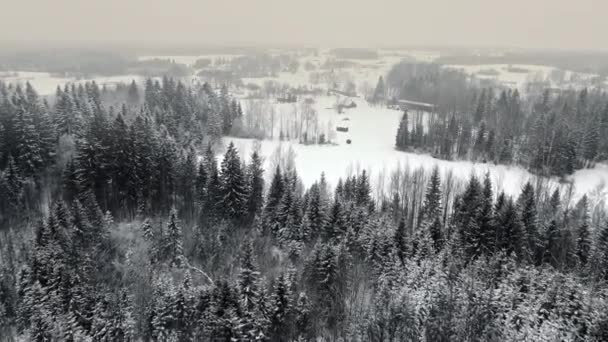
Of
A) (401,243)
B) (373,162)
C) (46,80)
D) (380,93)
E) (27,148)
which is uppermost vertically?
(46,80)

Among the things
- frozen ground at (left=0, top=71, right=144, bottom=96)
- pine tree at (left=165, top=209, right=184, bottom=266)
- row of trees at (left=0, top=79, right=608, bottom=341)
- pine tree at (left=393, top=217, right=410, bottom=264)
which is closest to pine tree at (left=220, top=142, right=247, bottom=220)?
row of trees at (left=0, top=79, right=608, bottom=341)

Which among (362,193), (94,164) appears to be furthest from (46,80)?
(362,193)

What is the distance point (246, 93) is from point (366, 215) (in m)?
125

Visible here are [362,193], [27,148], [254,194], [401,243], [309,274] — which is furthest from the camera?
[362,193]

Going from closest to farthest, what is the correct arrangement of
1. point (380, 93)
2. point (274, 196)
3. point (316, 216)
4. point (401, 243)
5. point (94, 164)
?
point (401, 243), point (316, 216), point (94, 164), point (274, 196), point (380, 93)

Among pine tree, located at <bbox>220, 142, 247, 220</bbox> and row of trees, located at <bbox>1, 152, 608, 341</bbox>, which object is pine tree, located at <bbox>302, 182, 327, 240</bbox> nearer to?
row of trees, located at <bbox>1, 152, 608, 341</bbox>

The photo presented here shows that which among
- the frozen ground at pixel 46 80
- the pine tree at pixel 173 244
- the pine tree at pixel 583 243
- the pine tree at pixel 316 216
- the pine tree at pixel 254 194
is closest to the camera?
the pine tree at pixel 583 243

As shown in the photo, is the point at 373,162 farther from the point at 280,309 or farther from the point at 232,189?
the point at 280,309

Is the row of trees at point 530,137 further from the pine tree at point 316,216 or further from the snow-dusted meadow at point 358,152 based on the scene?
the pine tree at point 316,216

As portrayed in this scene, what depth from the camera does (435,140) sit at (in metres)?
91.2

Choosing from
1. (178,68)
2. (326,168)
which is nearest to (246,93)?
(178,68)

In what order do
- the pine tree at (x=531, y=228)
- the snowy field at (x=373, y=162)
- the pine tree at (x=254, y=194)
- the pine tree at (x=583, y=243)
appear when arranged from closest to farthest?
1. the pine tree at (x=583, y=243)
2. the pine tree at (x=531, y=228)
3. the pine tree at (x=254, y=194)
4. the snowy field at (x=373, y=162)

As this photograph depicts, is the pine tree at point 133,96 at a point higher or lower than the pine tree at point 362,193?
higher

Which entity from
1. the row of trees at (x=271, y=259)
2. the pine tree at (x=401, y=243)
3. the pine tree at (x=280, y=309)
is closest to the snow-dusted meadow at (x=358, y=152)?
the row of trees at (x=271, y=259)
